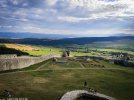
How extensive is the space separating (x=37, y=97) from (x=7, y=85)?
11063mm

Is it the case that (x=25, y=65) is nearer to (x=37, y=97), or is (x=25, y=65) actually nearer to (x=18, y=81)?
(x=18, y=81)

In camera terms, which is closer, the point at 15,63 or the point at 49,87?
the point at 49,87

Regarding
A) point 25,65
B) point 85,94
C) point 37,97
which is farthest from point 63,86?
point 25,65

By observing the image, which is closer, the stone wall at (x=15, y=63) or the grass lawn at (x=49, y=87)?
the grass lawn at (x=49, y=87)

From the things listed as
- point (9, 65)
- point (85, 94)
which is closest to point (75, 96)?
point (85, 94)

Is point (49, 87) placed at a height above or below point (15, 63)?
below

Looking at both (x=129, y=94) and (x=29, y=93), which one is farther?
(x=129, y=94)

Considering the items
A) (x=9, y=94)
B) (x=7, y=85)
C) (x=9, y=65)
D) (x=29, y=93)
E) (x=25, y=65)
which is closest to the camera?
(x=9, y=94)

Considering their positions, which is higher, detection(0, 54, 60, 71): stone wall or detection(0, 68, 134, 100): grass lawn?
detection(0, 54, 60, 71): stone wall

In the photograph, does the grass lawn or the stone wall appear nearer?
the grass lawn

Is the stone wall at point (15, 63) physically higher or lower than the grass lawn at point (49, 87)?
higher

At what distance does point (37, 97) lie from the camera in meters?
41.7

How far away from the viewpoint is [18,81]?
55.1 m

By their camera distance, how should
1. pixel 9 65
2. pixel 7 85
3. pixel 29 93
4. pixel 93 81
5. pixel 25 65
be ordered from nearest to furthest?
pixel 29 93, pixel 7 85, pixel 93 81, pixel 9 65, pixel 25 65
